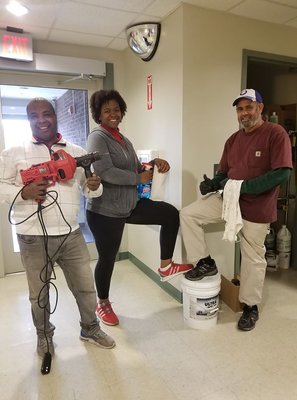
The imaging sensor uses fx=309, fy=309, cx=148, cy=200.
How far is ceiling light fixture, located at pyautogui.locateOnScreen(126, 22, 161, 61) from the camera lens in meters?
2.56

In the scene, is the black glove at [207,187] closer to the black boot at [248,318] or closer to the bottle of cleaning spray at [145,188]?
the bottle of cleaning spray at [145,188]

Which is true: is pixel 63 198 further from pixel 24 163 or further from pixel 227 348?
pixel 227 348

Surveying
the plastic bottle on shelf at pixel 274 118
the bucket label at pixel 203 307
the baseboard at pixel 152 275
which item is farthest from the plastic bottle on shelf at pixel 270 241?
the bucket label at pixel 203 307

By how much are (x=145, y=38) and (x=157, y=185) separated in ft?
4.30

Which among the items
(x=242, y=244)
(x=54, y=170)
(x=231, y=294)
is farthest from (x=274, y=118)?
(x=54, y=170)

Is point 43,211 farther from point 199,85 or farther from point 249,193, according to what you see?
point 199,85

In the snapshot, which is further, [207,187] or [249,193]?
[207,187]

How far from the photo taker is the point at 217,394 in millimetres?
1614

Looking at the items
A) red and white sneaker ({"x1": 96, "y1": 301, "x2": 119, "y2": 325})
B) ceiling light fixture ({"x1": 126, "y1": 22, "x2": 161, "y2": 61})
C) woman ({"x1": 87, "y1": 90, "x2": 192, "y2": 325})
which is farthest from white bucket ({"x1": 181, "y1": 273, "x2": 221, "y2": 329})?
ceiling light fixture ({"x1": 126, "y1": 22, "x2": 161, "y2": 61})

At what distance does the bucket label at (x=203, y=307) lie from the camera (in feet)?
7.09

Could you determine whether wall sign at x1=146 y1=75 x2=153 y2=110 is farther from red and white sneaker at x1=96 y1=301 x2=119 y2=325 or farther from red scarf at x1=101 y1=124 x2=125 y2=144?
red and white sneaker at x1=96 y1=301 x2=119 y2=325

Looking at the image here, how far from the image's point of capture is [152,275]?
307cm

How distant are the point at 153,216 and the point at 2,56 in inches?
78.9

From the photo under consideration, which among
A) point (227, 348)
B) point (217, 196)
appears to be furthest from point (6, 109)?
point (227, 348)
